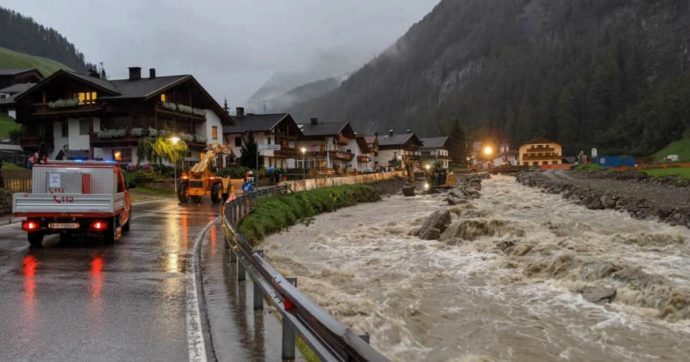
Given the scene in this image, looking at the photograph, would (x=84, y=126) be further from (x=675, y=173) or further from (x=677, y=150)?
(x=677, y=150)

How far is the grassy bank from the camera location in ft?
68.5

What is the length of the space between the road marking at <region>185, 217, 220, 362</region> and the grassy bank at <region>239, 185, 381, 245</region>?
664cm

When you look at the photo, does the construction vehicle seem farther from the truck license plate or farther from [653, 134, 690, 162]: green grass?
[653, 134, 690, 162]: green grass

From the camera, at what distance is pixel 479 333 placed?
9.43m

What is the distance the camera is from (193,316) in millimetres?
7852

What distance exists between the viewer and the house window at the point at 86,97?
5056 cm

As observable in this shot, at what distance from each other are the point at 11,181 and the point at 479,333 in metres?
25.6

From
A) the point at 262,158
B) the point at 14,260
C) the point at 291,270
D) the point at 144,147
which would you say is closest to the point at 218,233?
the point at 291,270

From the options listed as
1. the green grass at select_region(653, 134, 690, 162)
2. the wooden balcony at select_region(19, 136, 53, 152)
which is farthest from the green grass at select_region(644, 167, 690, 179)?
the wooden balcony at select_region(19, 136, 53, 152)

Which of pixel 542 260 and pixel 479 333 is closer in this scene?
pixel 479 333

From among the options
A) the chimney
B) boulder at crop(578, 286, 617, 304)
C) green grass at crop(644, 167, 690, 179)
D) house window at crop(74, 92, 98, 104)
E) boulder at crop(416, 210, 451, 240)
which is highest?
the chimney

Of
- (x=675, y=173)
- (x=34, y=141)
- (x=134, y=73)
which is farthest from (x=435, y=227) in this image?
(x=34, y=141)

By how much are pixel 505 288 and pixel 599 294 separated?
1.93m

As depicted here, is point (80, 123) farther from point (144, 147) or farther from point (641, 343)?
point (641, 343)
